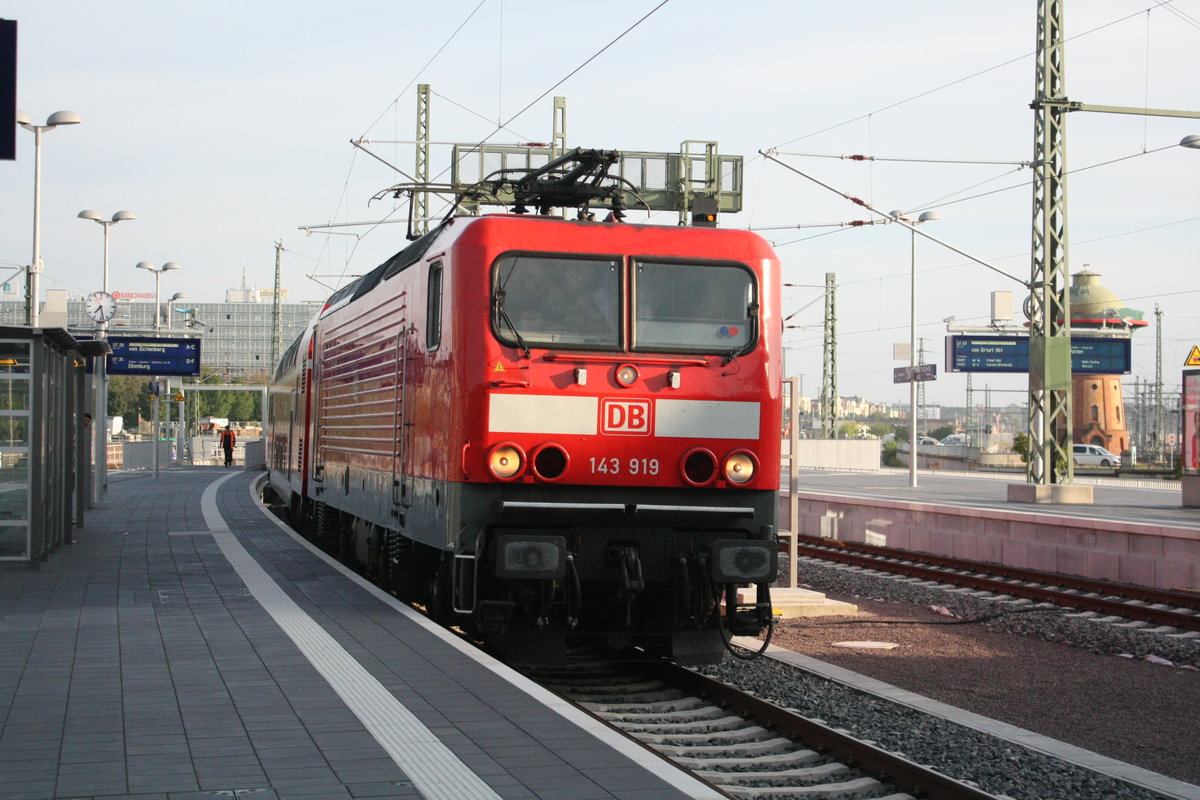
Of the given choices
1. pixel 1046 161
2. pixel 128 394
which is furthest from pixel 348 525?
pixel 128 394

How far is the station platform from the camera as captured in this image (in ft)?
18.2

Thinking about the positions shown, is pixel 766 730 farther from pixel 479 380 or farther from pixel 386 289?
pixel 386 289

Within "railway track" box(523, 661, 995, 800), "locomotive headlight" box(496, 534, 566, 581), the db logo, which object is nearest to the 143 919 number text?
the db logo

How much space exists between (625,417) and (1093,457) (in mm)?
66724

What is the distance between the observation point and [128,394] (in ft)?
339

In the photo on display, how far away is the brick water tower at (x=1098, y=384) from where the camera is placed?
8138 cm

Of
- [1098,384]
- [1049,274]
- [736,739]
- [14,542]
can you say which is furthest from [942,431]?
[736,739]

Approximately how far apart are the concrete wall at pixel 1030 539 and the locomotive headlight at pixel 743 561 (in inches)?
316

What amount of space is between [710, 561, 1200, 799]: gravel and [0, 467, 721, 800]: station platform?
226cm

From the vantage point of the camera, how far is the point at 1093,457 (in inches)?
2795

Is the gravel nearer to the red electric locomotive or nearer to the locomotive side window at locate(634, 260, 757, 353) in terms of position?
the red electric locomotive

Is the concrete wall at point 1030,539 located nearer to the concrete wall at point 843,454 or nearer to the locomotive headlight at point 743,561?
the locomotive headlight at point 743,561

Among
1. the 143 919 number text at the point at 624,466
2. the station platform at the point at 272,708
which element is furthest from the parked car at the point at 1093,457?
the 143 919 number text at the point at 624,466

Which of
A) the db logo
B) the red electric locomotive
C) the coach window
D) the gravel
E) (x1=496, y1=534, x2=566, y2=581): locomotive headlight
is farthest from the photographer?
the coach window
